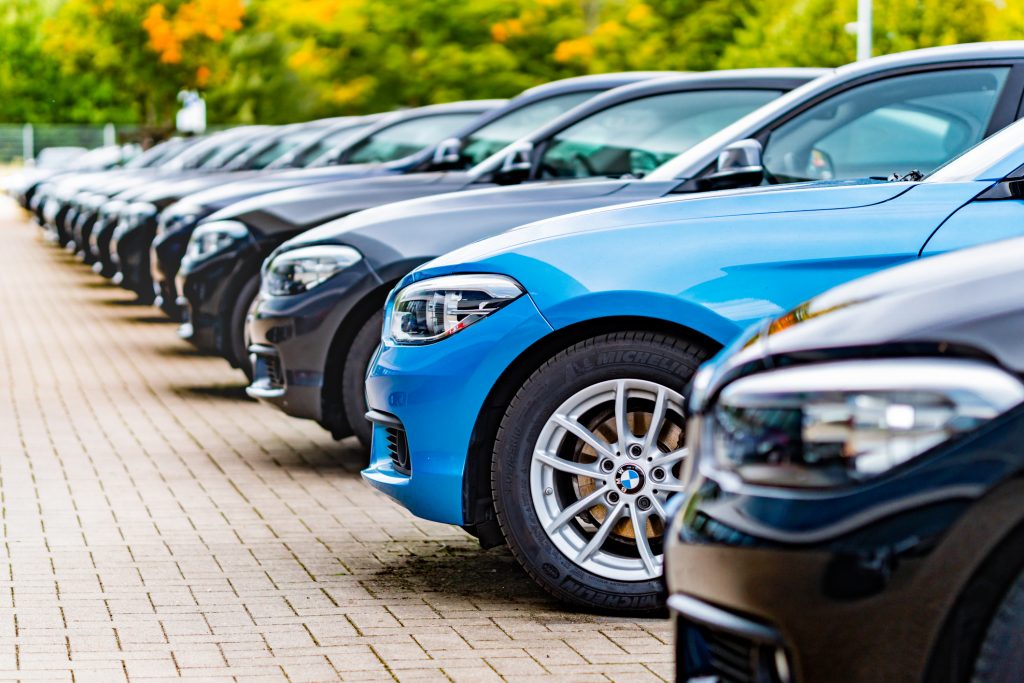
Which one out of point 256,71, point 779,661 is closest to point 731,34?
point 256,71

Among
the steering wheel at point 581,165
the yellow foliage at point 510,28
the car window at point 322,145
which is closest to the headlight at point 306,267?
the steering wheel at point 581,165

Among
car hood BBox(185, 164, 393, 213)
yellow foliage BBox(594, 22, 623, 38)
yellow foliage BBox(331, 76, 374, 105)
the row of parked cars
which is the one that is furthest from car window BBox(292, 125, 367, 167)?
yellow foliage BBox(331, 76, 374, 105)

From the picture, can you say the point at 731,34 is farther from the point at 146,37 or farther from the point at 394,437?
the point at 394,437

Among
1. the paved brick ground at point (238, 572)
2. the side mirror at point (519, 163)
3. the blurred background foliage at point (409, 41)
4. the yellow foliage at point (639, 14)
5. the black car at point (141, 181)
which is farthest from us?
the yellow foliage at point (639, 14)

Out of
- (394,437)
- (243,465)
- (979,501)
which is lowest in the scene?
(243,465)

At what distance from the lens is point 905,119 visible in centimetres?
734

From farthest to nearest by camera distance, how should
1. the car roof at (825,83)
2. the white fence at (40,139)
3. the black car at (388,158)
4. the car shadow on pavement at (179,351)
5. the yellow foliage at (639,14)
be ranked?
1. the white fence at (40,139)
2. the yellow foliage at (639,14)
3. the car shadow on pavement at (179,351)
4. the black car at (388,158)
5. the car roof at (825,83)

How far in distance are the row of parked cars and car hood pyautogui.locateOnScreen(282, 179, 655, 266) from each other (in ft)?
0.06

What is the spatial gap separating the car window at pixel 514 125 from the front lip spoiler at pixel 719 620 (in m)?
7.33

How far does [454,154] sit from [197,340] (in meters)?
1.90

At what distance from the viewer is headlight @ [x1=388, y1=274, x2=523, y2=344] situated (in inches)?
207

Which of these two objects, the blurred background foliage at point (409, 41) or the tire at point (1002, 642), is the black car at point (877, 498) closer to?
the tire at point (1002, 642)

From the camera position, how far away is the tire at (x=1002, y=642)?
2684 millimetres

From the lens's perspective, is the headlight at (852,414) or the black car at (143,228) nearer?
the headlight at (852,414)
